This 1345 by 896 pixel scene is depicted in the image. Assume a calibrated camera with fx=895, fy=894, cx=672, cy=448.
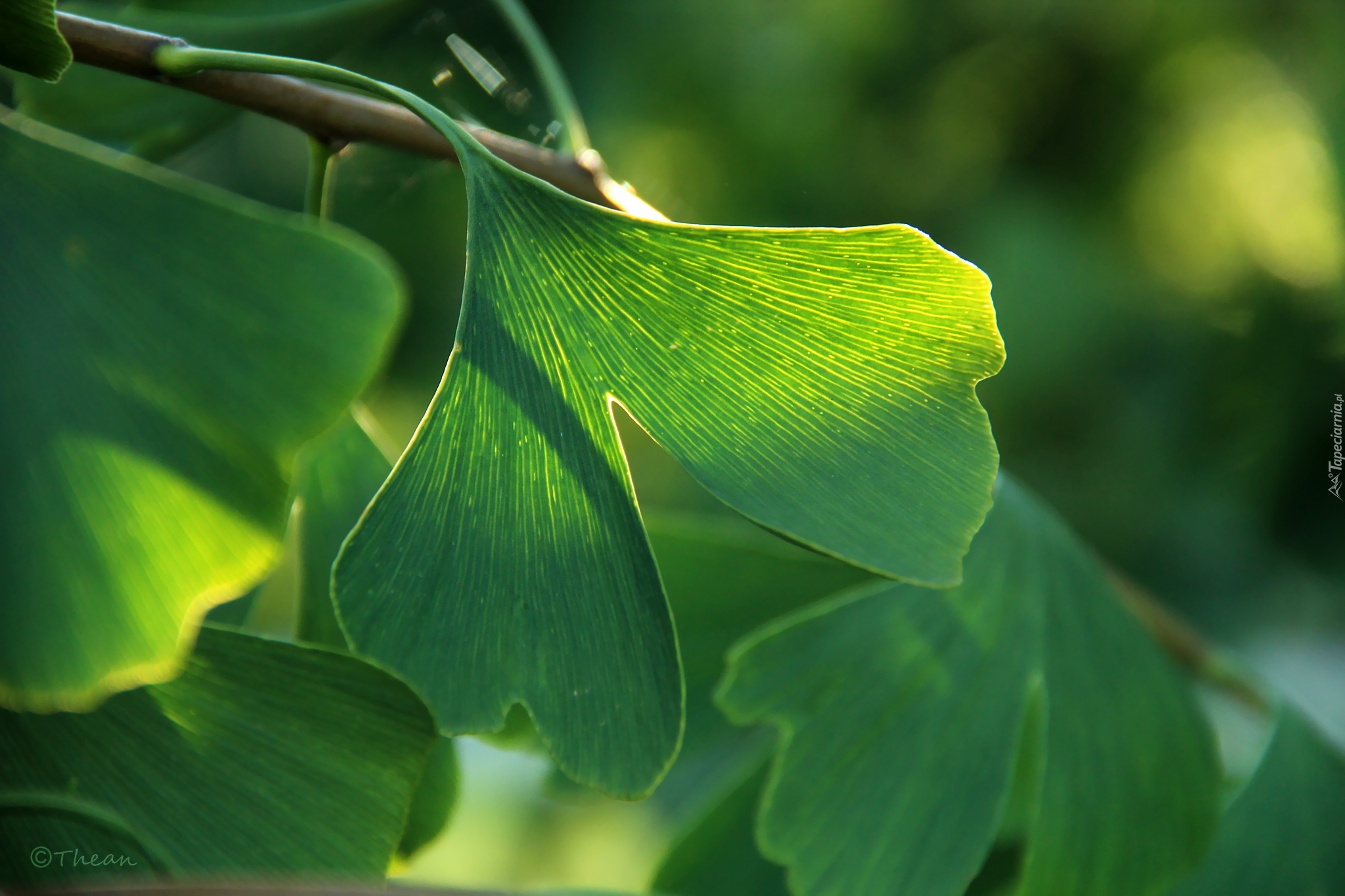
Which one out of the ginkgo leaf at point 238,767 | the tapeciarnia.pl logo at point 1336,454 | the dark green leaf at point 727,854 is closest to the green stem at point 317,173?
Result: the ginkgo leaf at point 238,767

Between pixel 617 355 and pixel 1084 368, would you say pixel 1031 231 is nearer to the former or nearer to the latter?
pixel 1084 368

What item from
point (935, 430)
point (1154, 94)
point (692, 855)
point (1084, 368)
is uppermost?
point (1154, 94)

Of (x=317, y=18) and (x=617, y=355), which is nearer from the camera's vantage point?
(x=617, y=355)

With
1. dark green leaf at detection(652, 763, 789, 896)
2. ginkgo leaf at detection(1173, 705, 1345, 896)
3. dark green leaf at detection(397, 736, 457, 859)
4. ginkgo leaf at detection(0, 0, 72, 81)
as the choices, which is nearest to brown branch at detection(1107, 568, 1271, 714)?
ginkgo leaf at detection(1173, 705, 1345, 896)

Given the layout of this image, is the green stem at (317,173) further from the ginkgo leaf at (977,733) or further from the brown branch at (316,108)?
the ginkgo leaf at (977,733)

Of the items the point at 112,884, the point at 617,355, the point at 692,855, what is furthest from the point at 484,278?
the point at 692,855

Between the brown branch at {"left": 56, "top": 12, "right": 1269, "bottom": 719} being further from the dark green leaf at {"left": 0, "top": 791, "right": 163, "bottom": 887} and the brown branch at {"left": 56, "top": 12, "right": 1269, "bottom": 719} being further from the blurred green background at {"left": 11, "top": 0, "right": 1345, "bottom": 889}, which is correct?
the blurred green background at {"left": 11, "top": 0, "right": 1345, "bottom": 889}

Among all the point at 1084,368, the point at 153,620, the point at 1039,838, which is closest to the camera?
the point at 153,620
